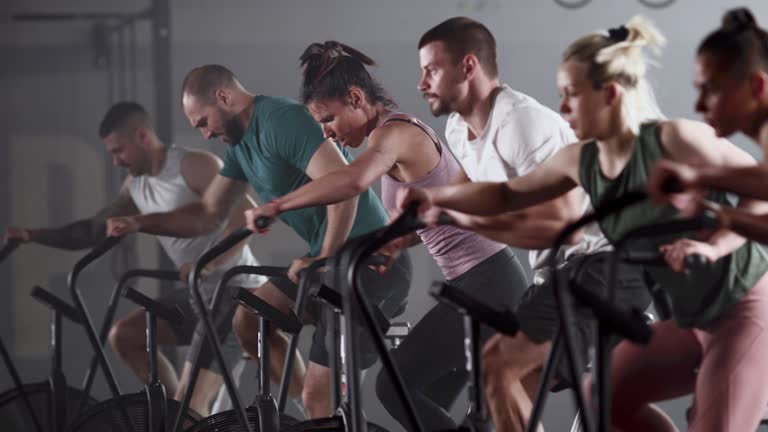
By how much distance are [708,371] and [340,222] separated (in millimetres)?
1483

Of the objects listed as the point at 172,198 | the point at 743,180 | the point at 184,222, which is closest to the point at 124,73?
the point at 172,198

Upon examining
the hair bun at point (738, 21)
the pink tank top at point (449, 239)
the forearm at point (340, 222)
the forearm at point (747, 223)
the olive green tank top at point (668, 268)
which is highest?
the hair bun at point (738, 21)

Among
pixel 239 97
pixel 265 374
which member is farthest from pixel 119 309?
pixel 265 374

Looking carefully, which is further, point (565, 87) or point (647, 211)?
point (565, 87)

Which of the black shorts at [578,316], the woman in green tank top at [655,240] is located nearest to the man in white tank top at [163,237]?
the black shorts at [578,316]

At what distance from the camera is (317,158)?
352 cm

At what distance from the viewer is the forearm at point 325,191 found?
9.01 feet

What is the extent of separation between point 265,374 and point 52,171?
1704 millimetres

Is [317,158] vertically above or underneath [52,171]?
above

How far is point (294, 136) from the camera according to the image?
355 cm

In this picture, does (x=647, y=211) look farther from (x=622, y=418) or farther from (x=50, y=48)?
(x=50, y=48)

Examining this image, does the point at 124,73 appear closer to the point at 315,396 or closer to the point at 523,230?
the point at 315,396

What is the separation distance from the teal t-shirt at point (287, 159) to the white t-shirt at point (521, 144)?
1.62 feet

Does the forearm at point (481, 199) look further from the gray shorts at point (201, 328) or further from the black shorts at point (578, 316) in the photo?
the gray shorts at point (201, 328)
